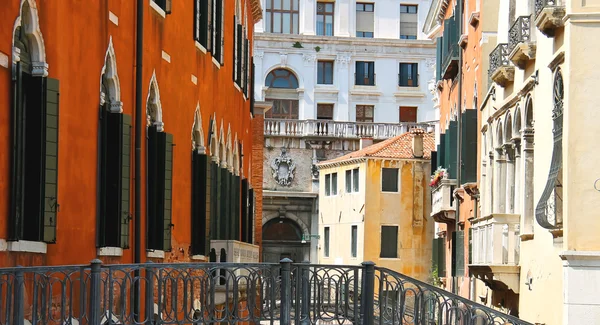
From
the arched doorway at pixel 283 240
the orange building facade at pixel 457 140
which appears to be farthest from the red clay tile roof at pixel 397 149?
the orange building facade at pixel 457 140

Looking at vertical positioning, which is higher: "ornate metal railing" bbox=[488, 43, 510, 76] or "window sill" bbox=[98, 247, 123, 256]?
"ornate metal railing" bbox=[488, 43, 510, 76]

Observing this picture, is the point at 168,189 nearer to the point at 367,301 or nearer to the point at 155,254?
the point at 155,254

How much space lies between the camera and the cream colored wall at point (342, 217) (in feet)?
175

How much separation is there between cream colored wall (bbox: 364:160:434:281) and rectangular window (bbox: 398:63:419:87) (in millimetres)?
10087

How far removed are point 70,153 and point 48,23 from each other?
1544 millimetres

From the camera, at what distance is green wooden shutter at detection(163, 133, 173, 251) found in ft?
Answer: 60.1

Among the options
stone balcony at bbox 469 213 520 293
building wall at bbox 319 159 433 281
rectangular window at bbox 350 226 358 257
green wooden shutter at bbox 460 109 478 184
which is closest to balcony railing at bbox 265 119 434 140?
building wall at bbox 319 159 433 281

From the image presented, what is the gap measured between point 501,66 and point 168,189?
7.20m

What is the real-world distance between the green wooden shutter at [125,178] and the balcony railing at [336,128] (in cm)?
4245

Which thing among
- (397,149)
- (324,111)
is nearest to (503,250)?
(397,149)

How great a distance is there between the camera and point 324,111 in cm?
6178

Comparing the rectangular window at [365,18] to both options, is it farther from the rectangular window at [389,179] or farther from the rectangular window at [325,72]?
the rectangular window at [389,179]

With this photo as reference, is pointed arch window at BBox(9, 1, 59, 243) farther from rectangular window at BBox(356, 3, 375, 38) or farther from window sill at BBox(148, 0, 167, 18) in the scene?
rectangular window at BBox(356, 3, 375, 38)

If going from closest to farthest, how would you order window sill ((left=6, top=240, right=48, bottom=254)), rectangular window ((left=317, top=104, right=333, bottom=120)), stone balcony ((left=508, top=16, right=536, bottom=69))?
window sill ((left=6, top=240, right=48, bottom=254)) → stone balcony ((left=508, top=16, right=536, bottom=69)) → rectangular window ((left=317, top=104, right=333, bottom=120))
